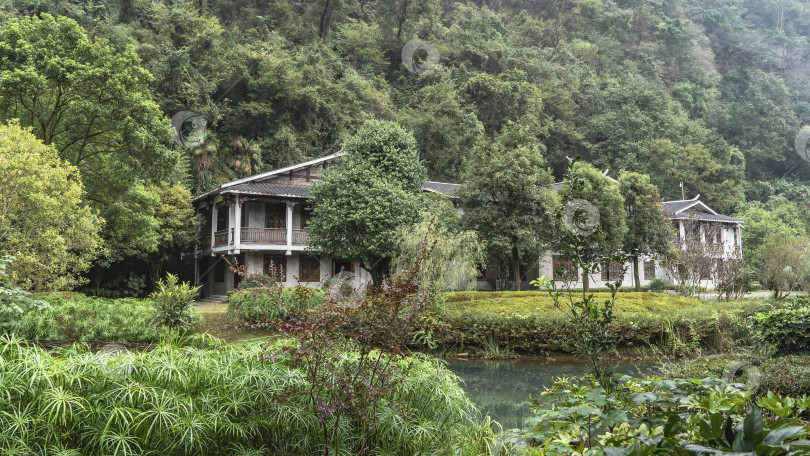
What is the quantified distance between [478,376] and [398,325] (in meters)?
8.29

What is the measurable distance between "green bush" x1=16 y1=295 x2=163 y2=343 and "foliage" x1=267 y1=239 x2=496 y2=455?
771 centimetres

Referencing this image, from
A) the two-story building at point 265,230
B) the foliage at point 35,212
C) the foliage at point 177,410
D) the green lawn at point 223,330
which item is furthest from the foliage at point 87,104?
the foliage at point 177,410

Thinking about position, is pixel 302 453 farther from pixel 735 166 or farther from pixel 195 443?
pixel 735 166

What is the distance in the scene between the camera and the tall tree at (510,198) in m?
20.1

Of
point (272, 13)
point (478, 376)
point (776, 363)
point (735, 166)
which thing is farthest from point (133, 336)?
point (735, 166)

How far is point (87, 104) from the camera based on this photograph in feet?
53.1

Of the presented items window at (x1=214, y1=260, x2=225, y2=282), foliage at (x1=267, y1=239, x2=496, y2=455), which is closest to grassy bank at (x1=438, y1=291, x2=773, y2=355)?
foliage at (x1=267, y1=239, x2=496, y2=455)

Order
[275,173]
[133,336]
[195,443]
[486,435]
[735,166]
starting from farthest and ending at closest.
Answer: [735,166] → [275,173] → [133,336] → [486,435] → [195,443]

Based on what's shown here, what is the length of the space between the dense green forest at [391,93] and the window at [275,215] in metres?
3.81

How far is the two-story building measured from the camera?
22500mm

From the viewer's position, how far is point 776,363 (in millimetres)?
6312

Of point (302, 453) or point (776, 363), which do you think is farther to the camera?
point (776, 363)

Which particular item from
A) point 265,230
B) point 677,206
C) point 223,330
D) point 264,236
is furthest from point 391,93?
point 223,330

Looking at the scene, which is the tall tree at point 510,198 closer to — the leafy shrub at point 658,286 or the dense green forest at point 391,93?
the dense green forest at point 391,93
